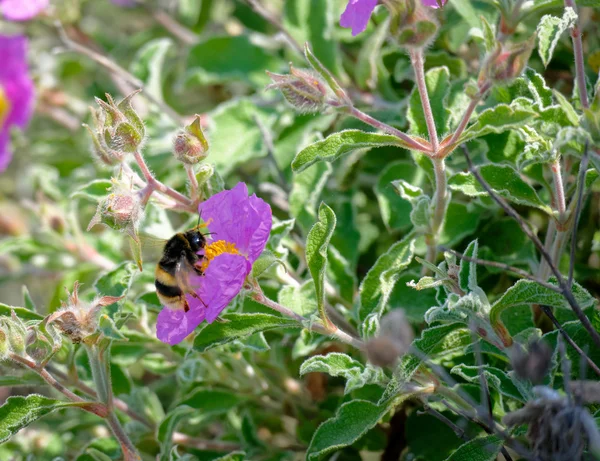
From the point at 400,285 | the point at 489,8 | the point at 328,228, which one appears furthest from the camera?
the point at 489,8

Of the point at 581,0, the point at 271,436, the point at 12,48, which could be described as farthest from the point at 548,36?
the point at 12,48

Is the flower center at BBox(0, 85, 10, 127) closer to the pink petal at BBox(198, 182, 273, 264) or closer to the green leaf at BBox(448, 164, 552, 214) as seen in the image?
the pink petal at BBox(198, 182, 273, 264)

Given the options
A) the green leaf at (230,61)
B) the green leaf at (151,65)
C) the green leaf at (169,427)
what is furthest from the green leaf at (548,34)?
the green leaf at (151,65)

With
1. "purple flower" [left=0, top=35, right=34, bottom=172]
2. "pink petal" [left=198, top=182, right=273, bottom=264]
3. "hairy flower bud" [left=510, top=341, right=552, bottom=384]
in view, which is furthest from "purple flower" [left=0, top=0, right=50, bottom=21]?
"hairy flower bud" [left=510, top=341, right=552, bottom=384]

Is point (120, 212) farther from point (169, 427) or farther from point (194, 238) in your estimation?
point (169, 427)

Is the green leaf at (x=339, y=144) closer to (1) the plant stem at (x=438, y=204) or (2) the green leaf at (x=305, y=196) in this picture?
(1) the plant stem at (x=438, y=204)

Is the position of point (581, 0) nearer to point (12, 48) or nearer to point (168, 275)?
point (168, 275)

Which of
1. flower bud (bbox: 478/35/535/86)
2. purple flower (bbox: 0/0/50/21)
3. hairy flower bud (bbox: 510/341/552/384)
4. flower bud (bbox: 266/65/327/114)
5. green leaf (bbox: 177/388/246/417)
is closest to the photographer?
hairy flower bud (bbox: 510/341/552/384)
